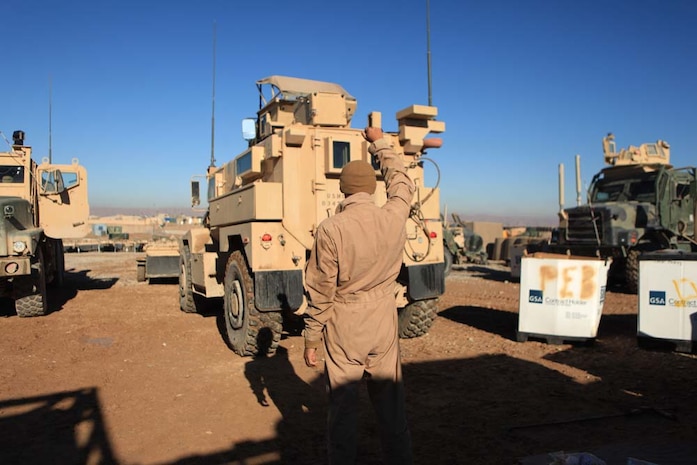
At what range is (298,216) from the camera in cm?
592

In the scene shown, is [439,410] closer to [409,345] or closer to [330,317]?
[330,317]

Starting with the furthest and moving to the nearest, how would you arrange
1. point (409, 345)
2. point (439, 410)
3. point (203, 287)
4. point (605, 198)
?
point (605, 198) < point (203, 287) < point (409, 345) < point (439, 410)

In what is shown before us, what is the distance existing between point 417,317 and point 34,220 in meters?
8.05

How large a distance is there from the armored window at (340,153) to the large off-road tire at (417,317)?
78.3 inches

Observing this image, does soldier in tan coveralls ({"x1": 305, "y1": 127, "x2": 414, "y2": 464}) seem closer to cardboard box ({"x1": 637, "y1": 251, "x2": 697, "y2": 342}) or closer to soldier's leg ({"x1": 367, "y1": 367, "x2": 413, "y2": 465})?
soldier's leg ({"x1": 367, "y1": 367, "x2": 413, "y2": 465})

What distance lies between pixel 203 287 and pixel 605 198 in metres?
9.64

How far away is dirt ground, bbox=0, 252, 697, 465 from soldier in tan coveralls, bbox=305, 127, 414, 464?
2.32ft

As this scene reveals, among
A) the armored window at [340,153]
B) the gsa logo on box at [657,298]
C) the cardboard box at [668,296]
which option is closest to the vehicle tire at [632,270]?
the cardboard box at [668,296]

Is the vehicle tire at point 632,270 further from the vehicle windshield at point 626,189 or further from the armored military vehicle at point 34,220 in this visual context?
the armored military vehicle at point 34,220

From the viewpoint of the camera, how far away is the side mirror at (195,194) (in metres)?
8.80

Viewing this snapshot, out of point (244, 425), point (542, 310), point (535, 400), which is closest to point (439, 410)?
point (535, 400)

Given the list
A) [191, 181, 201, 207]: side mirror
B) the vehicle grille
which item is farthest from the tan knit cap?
the vehicle grille

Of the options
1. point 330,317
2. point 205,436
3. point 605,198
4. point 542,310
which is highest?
point 605,198

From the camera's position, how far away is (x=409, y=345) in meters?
6.57
